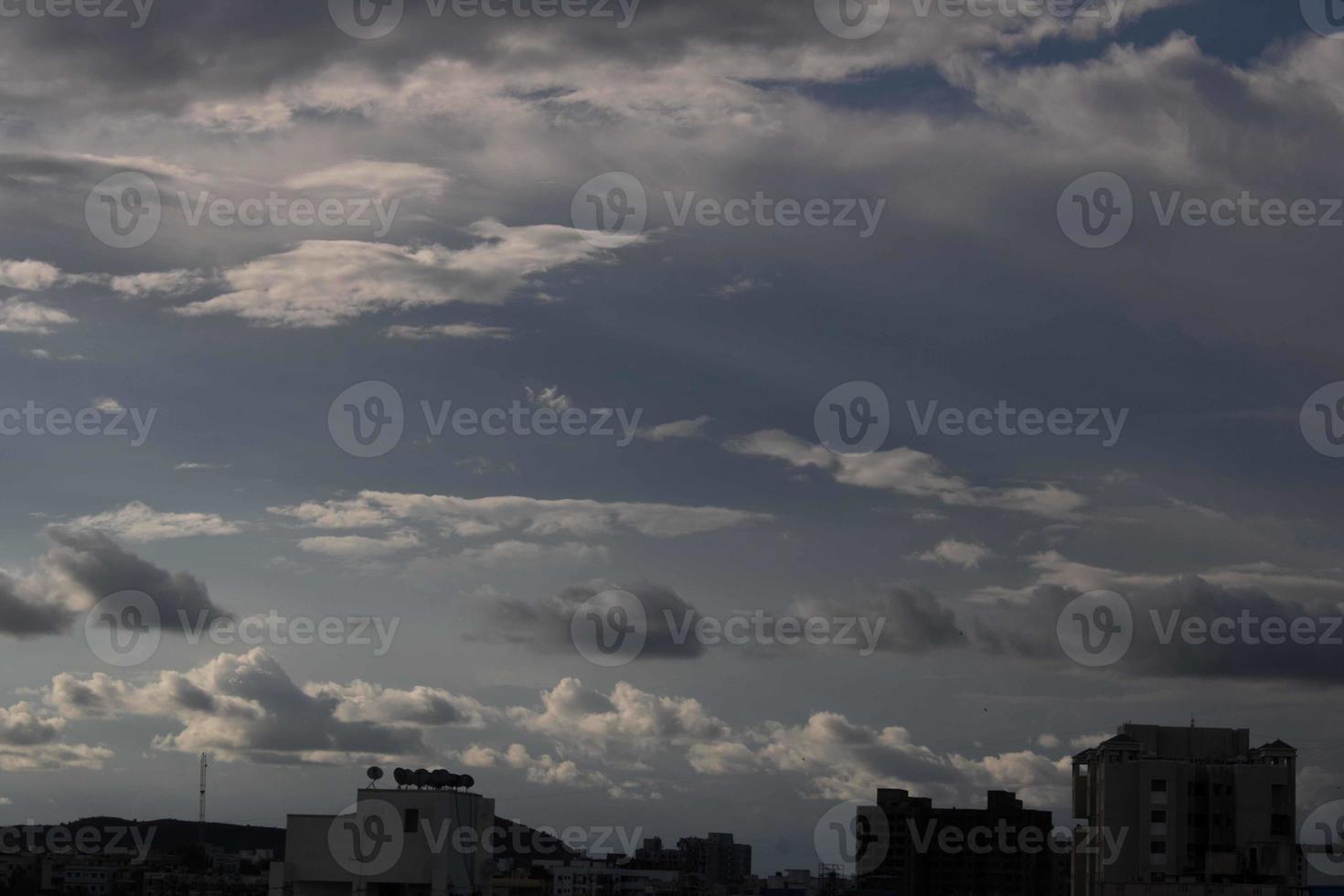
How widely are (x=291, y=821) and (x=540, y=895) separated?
152 ft

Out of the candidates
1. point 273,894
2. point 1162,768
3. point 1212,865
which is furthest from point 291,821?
point 1162,768

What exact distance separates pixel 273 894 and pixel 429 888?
880cm

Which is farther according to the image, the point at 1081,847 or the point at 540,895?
the point at 1081,847

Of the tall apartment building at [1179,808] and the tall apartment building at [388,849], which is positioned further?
the tall apartment building at [1179,808]

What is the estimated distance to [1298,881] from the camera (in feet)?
386

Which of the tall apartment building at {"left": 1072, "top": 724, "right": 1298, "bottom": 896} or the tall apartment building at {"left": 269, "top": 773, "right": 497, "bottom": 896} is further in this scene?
the tall apartment building at {"left": 1072, "top": 724, "right": 1298, "bottom": 896}

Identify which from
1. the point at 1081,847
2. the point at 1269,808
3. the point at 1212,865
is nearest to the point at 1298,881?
the point at 1212,865

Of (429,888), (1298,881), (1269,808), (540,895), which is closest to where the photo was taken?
(429,888)

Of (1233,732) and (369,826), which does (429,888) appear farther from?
(1233,732)

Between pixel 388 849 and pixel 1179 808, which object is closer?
pixel 388 849

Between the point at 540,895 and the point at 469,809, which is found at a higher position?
the point at 469,809

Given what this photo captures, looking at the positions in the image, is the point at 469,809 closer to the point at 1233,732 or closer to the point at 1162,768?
the point at 1162,768

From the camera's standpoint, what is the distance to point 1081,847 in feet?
465

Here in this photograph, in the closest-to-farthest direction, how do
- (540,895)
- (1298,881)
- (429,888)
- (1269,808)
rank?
(429,888) → (1298,881) → (540,895) → (1269,808)
